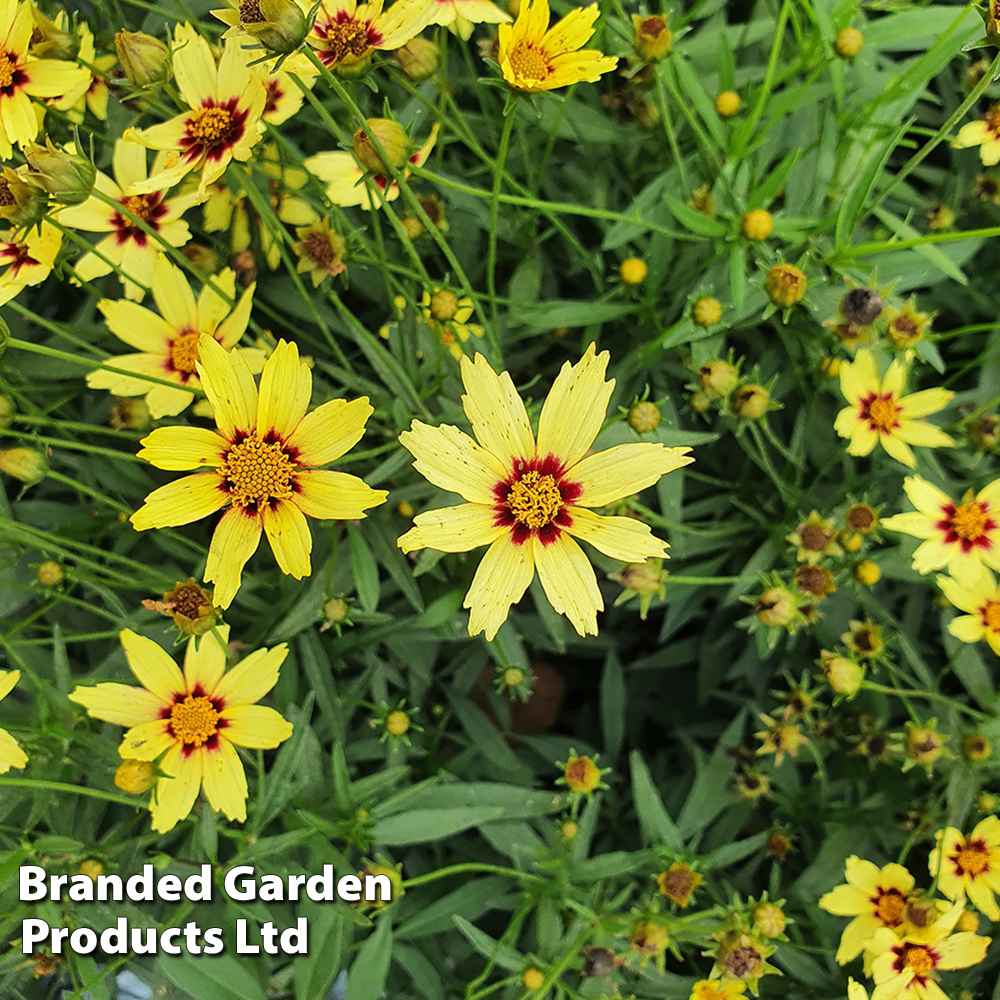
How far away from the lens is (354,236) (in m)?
1.20

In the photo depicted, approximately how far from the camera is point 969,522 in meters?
1.38

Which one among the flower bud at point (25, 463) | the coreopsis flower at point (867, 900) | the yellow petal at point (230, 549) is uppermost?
the flower bud at point (25, 463)

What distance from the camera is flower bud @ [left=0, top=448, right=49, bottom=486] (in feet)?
4.00

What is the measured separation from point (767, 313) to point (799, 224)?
0.23m

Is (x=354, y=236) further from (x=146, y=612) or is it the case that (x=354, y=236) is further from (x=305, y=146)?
(x=146, y=612)

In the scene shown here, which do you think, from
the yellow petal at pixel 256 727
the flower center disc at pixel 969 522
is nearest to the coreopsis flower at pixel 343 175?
the yellow petal at pixel 256 727

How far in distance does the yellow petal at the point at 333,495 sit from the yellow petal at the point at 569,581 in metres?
0.21

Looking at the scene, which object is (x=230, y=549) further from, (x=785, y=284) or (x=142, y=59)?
(x=785, y=284)

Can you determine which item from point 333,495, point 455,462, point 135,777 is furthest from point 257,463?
point 135,777

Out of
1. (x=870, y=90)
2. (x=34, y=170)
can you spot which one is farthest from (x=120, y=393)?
(x=870, y=90)

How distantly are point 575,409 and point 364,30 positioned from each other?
0.54 meters

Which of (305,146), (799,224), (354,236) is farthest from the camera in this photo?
(305,146)

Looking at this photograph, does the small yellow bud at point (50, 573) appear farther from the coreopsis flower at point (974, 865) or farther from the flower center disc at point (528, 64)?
the coreopsis flower at point (974, 865)

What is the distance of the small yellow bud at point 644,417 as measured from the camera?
4.02 feet
